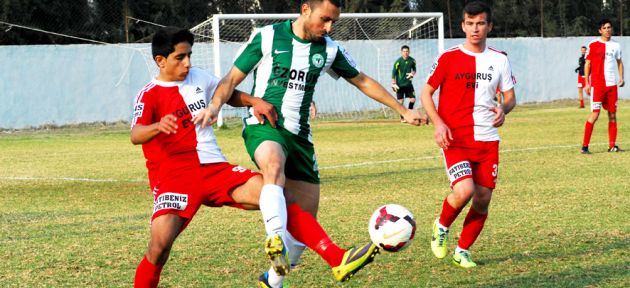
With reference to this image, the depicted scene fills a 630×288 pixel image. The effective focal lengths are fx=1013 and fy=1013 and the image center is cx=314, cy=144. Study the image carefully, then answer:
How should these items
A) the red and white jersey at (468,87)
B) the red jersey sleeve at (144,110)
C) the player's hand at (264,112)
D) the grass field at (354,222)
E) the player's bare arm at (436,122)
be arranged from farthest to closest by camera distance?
the red and white jersey at (468,87) < the player's bare arm at (436,122) < the grass field at (354,222) < the player's hand at (264,112) < the red jersey sleeve at (144,110)

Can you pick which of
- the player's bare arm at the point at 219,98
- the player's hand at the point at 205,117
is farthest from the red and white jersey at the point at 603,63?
the player's hand at the point at 205,117

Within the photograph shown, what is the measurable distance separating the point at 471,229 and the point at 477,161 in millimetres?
483

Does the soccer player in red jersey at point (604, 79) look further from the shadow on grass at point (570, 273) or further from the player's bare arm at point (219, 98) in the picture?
the player's bare arm at point (219, 98)

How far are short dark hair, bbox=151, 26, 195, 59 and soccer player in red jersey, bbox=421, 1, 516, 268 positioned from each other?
2.10 meters

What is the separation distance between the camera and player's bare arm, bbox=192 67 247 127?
17.9 ft

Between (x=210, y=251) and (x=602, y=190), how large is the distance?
5119 millimetres

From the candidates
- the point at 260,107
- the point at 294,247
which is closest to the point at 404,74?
the point at 294,247

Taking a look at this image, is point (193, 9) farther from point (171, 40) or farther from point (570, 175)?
point (171, 40)

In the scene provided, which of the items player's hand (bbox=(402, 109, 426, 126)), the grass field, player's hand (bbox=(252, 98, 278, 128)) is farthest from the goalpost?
player's hand (bbox=(252, 98, 278, 128))

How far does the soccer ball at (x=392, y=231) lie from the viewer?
5609 mm

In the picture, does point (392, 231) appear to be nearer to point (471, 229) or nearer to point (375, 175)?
point (471, 229)

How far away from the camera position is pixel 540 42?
120 ft

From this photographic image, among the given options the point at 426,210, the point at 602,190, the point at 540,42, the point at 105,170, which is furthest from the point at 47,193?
the point at 540,42

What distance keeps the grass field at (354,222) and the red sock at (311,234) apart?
89 cm
